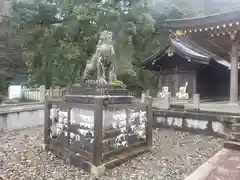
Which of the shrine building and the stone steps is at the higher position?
the shrine building

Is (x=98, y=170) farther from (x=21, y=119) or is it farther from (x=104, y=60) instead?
(x=21, y=119)

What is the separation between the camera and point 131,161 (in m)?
5.67

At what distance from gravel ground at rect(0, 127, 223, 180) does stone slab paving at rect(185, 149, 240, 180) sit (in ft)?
1.80

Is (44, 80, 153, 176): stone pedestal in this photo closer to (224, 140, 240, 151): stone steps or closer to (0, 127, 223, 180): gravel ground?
(0, 127, 223, 180): gravel ground

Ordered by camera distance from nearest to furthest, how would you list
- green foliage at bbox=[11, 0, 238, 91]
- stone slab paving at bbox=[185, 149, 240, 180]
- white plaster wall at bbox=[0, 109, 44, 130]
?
stone slab paving at bbox=[185, 149, 240, 180]
white plaster wall at bbox=[0, 109, 44, 130]
green foliage at bbox=[11, 0, 238, 91]

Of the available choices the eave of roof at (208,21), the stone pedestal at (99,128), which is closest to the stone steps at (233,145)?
the stone pedestal at (99,128)

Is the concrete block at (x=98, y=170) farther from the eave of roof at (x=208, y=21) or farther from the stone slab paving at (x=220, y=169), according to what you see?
the eave of roof at (x=208, y=21)

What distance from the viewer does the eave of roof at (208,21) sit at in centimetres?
689

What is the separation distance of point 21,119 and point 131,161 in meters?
6.26

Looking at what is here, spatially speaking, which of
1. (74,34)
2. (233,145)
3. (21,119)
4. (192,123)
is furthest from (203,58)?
(21,119)

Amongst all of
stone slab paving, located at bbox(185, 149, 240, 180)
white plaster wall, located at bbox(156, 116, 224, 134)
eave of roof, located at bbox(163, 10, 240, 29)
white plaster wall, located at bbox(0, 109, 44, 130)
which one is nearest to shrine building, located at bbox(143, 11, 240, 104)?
eave of roof, located at bbox(163, 10, 240, 29)

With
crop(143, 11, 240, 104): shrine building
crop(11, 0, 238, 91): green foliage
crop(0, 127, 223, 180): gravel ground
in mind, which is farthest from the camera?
crop(11, 0, 238, 91): green foliage

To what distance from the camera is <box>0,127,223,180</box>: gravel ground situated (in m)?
4.79

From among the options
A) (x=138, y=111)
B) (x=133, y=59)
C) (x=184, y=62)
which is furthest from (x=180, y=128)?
(x=133, y=59)
